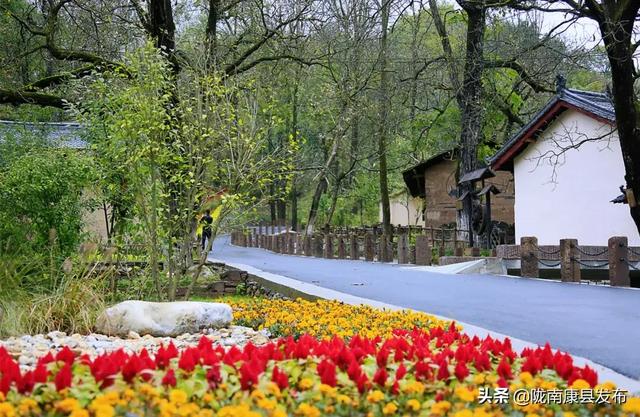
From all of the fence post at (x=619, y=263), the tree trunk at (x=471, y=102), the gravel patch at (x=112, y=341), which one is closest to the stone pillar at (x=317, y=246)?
the tree trunk at (x=471, y=102)

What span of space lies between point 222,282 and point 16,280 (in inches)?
219

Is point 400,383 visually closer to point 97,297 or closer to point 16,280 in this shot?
point 97,297

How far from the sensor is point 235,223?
10734 mm

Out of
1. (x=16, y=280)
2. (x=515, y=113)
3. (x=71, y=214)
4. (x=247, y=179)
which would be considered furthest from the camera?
(x=515, y=113)

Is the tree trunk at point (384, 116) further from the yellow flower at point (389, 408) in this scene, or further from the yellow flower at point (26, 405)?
the yellow flower at point (26, 405)

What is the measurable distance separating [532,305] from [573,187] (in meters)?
13.6

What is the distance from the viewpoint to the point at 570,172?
78.9 ft

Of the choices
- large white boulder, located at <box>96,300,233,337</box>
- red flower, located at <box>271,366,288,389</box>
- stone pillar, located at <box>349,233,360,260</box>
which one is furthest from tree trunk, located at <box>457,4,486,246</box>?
red flower, located at <box>271,366,288,389</box>

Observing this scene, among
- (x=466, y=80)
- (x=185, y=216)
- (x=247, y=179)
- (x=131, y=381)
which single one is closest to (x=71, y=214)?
(x=185, y=216)

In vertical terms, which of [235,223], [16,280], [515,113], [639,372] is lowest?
[639,372]

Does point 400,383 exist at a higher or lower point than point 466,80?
lower

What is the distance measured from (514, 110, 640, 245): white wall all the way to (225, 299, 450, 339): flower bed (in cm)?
1323

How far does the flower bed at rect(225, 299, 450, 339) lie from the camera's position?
7289 millimetres

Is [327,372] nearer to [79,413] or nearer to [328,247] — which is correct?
[79,413]
